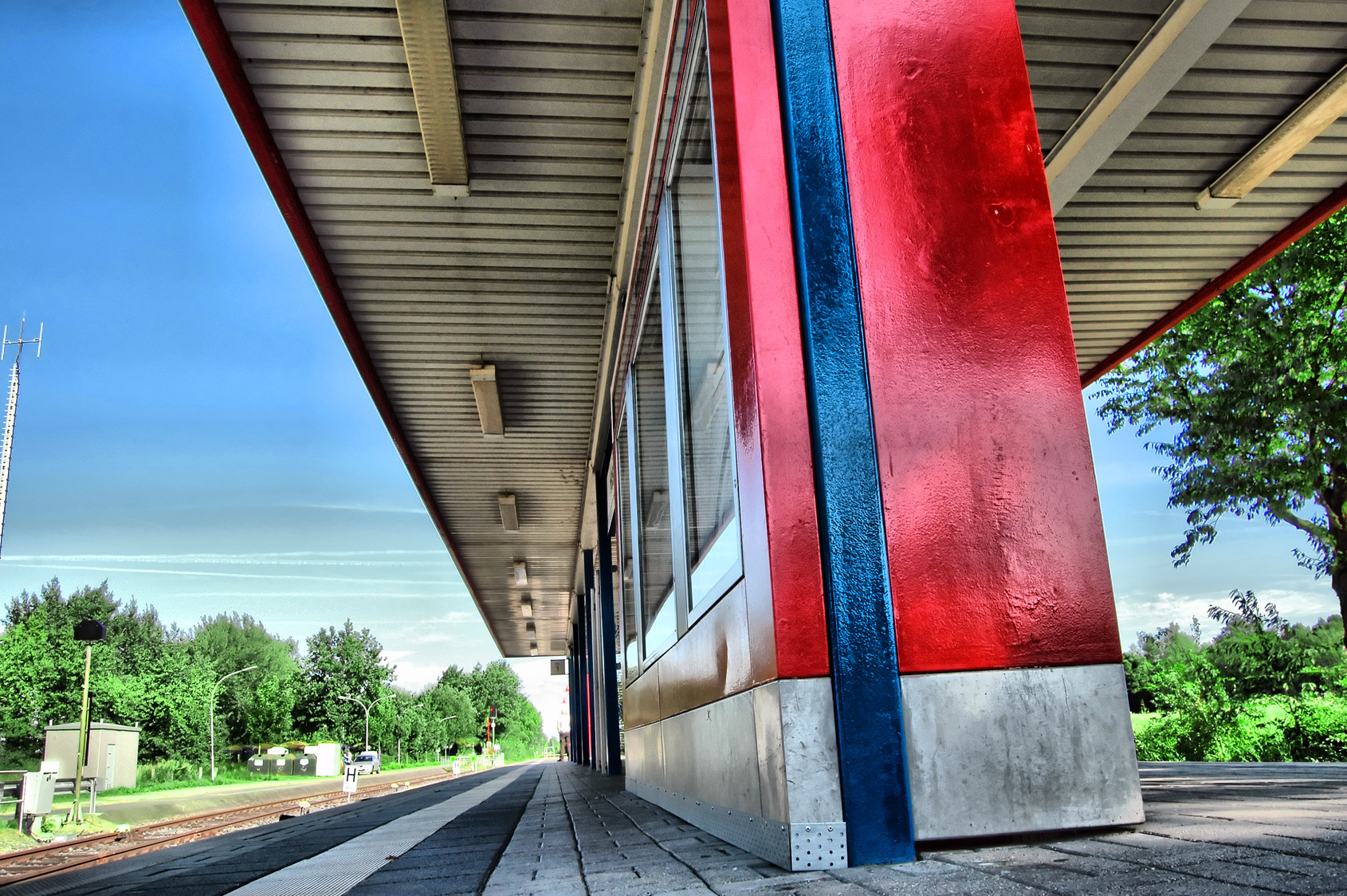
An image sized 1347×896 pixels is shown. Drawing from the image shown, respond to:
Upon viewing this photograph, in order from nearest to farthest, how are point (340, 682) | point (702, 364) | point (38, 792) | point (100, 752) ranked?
point (702, 364)
point (38, 792)
point (100, 752)
point (340, 682)

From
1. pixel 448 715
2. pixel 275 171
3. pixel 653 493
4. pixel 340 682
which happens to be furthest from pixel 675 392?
pixel 448 715

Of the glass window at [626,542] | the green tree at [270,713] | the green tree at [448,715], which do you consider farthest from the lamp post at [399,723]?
the glass window at [626,542]

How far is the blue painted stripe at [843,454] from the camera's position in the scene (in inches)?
94.8

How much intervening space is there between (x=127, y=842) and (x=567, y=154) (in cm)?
1336

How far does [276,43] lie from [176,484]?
589 feet

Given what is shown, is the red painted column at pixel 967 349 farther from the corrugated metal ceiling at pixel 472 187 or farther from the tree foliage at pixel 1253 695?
the tree foliage at pixel 1253 695

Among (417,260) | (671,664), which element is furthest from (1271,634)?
(417,260)

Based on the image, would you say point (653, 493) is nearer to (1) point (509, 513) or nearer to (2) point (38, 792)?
(1) point (509, 513)

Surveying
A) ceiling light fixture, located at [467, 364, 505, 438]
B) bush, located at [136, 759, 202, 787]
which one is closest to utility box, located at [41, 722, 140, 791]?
bush, located at [136, 759, 202, 787]

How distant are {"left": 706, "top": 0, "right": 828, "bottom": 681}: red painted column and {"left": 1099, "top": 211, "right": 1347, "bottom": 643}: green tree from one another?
10312mm

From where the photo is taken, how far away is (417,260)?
746 centimetres

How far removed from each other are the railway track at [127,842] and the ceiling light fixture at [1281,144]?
992cm

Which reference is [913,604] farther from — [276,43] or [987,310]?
[276,43]

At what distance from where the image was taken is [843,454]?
2646 millimetres
